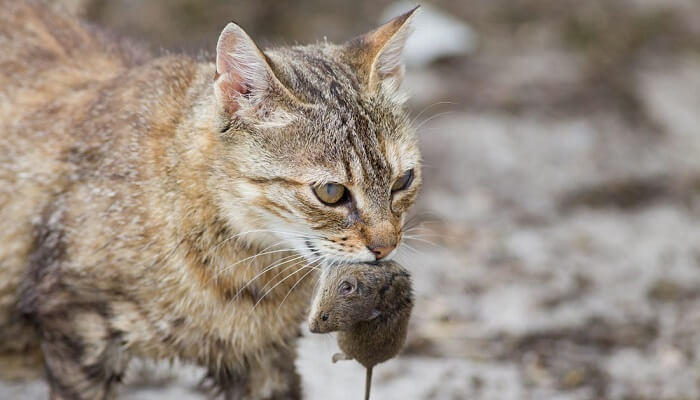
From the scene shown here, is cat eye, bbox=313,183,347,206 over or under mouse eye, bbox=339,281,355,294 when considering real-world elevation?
over

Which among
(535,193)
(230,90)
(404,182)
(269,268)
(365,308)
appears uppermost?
(535,193)

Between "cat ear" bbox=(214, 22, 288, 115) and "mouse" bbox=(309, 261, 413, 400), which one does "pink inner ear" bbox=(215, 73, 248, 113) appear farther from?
"mouse" bbox=(309, 261, 413, 400)

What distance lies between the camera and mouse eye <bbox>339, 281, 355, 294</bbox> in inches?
137

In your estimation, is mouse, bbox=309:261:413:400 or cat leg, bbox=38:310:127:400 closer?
mouse, bbox=309:261:413:400

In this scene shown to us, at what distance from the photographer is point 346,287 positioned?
3.47 m

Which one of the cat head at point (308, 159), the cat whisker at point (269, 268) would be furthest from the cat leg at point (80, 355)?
the cat head at point (308, 159)

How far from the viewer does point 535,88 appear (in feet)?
26.7

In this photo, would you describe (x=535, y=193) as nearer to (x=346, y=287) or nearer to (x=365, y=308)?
(x=365, y=308)

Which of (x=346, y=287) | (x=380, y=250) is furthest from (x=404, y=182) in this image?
(x=346, y=287)

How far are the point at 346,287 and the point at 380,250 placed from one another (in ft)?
0.61

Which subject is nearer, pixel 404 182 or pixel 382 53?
pixel 404 182

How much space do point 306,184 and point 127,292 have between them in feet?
2.92

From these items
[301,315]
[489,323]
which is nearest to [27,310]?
[301,315]

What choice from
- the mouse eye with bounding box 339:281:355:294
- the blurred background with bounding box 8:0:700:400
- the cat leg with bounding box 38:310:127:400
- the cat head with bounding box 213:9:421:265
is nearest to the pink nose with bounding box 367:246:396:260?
the cat head with bounding box 213:9:421:265
